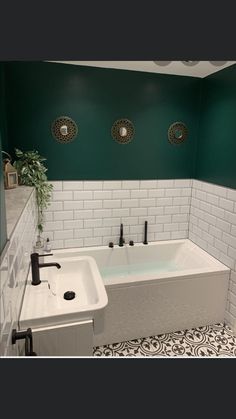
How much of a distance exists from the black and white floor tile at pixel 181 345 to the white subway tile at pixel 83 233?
1.22 metres

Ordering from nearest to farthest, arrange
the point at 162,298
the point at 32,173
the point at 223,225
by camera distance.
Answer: the point at 32,173 < the point at 162,298 < the point at 223,225

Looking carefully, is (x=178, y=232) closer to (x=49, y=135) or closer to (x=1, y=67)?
(x=49, y=135)

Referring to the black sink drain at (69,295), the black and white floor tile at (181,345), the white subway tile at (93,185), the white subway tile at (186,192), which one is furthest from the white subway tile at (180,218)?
the black sink drain at (69,295)

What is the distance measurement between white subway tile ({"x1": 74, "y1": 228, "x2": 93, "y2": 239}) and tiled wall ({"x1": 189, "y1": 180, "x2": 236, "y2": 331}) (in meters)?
1.35

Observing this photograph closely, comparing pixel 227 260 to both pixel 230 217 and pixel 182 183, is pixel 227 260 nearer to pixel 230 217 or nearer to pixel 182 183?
pixel 230 217

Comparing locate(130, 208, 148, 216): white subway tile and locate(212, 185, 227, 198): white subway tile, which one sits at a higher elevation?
locate(212, 185, 227, 198): white subway tile

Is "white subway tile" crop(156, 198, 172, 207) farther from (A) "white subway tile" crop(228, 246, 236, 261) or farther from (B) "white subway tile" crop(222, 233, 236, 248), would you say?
(A) "white subway tile" crop(228, 246, 236, 261)

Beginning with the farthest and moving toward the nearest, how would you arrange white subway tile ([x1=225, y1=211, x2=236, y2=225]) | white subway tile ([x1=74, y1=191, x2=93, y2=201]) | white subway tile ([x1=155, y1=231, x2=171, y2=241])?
1. white subway tile ([x1=155, y1=231, x2=171, y2=241])
2. white subway tile ([x1=74, y1=191, x2=93, y2=201])
3. white subway tile ([x1=225, y1=211, x2=236, y2=225])

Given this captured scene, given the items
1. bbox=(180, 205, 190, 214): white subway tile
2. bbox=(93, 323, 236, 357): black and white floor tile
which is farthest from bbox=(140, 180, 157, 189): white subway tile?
bbox=(93, 323, 236, 357): black and white floor tile

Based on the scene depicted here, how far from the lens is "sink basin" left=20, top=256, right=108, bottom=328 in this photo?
1.38 m

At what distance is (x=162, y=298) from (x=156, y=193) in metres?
1.30

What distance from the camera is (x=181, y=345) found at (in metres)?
2.38

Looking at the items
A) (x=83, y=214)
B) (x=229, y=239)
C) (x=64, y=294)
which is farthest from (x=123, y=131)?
(x=64, y=294)

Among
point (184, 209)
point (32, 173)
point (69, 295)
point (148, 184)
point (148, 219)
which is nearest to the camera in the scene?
point (69, 295)
